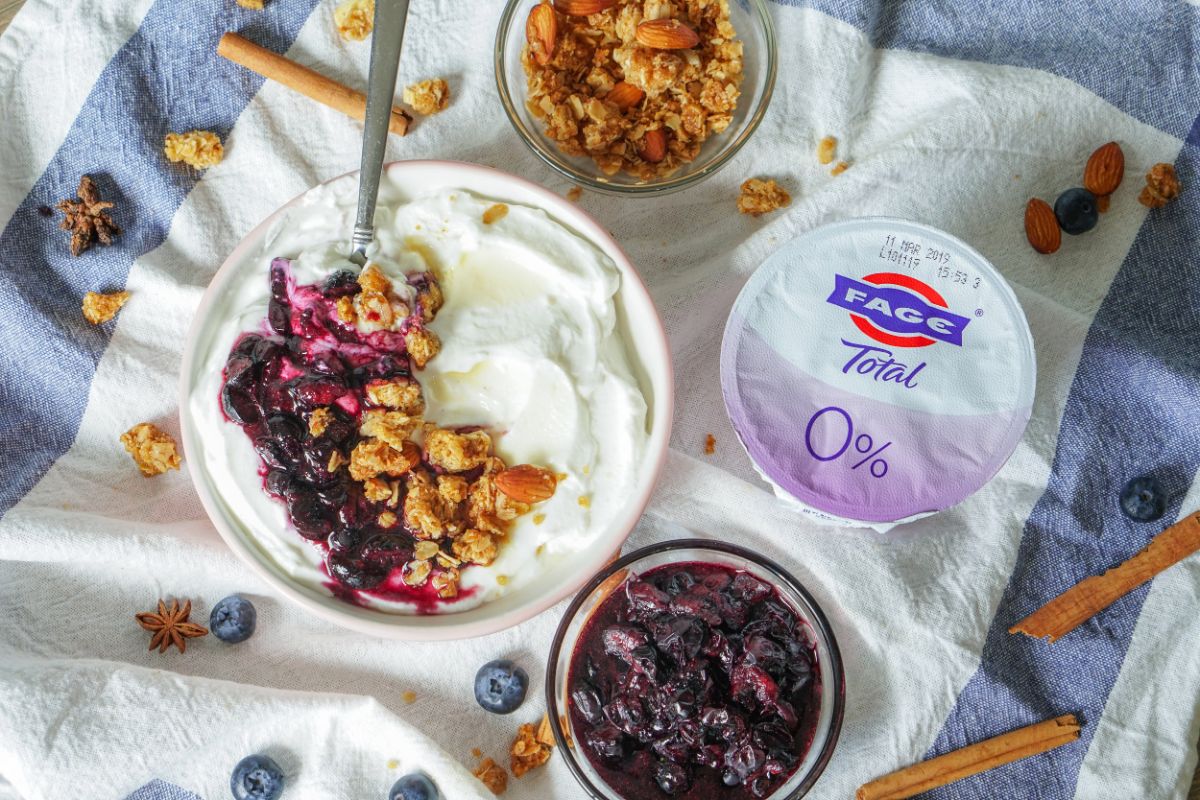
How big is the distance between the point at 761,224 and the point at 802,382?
1.43 ft

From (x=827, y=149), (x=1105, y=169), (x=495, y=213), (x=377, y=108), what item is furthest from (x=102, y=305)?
(x=1105, y=169)

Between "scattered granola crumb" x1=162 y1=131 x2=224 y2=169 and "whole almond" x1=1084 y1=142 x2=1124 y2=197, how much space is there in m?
1.77

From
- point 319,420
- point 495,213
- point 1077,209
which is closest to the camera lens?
point 319,420

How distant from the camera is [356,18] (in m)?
2.19

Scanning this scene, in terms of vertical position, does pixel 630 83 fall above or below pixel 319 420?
above

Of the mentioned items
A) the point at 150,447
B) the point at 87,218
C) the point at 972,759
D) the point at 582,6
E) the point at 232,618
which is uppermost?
the point at 582,6

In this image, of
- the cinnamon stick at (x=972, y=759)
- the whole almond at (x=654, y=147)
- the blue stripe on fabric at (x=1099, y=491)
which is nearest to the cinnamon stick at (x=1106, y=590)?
the blue stripe on fabric at (x=1099, y=491)

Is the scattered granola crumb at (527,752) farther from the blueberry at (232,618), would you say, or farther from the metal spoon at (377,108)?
the metal spoon at (377,108)

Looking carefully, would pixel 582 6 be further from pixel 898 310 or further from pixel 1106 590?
pixel 1106 590

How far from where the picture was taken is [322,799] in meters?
2.09

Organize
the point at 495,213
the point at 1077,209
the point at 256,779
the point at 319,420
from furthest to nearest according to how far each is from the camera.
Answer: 1. the point at 1077,209
2. the point at 256,779
3. the point at 495,213
4. the point at 319,420

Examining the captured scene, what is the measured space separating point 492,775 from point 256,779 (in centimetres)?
45

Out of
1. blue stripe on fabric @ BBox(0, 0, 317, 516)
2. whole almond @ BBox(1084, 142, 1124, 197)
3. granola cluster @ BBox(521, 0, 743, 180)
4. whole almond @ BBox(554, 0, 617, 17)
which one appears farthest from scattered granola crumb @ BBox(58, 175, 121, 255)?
whole almond @ BBox(1084, 142, 1124, 197)

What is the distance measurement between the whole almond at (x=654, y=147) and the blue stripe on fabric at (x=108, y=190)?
0.76m
